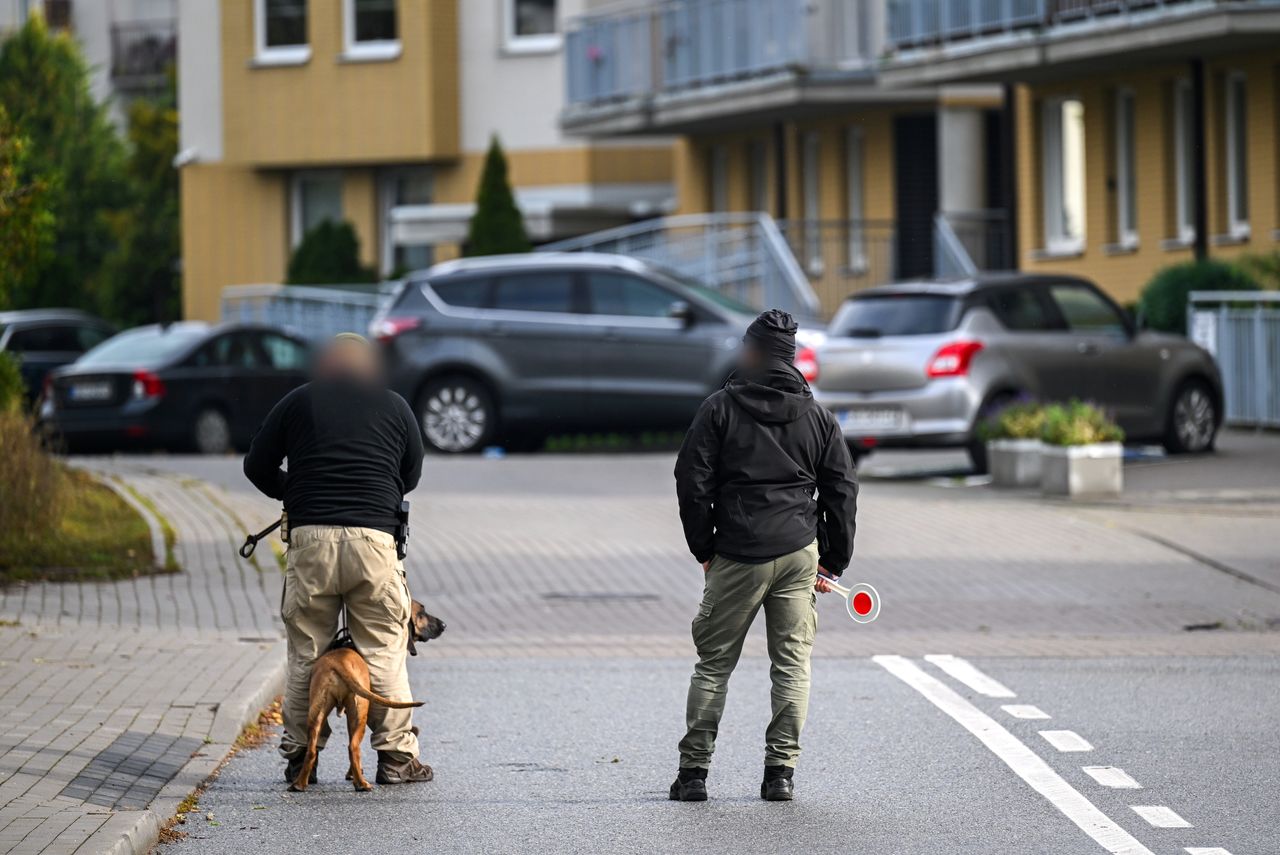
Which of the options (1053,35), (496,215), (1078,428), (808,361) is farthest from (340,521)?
(496,215)

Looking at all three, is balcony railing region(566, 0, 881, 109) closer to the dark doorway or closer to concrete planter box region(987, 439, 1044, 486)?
the dark doorway

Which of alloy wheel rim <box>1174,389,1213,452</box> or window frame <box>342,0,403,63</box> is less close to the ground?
window frame <box>342,0,403,63</box>

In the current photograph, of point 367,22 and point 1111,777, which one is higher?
point 367,22

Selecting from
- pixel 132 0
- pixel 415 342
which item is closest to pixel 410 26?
pixel 415 342

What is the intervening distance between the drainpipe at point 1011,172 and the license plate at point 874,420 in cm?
1238

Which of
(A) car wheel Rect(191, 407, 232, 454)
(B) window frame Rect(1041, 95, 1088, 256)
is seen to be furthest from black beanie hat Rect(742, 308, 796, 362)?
(B) window frame Rect(1041, 95, 1088, 256)

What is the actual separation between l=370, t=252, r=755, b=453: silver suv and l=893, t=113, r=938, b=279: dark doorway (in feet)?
37.7

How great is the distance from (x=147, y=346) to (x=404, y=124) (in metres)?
16.4

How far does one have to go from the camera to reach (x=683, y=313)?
76.7 ft

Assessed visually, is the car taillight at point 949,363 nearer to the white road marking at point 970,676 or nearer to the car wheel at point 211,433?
the white road marking at point 970,676

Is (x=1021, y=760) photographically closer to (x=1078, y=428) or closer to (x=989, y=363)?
(x=1078, y=428)

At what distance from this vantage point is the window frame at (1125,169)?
3122 centimetres

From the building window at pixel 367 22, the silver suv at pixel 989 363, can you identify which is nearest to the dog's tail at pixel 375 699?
the silver suv at pixel 989 363

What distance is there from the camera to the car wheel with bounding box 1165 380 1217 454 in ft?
70.4
